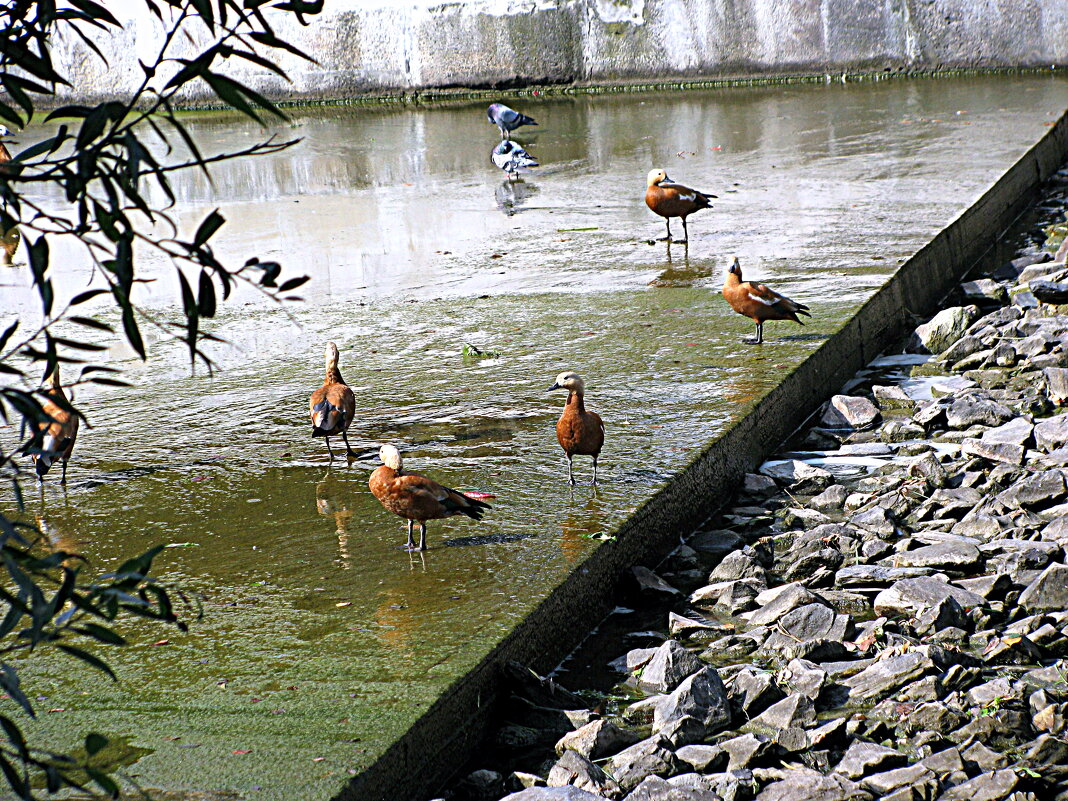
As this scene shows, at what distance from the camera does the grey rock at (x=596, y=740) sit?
3.69 metres

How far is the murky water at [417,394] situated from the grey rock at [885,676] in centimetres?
107

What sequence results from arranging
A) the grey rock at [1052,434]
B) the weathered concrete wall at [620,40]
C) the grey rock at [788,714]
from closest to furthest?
the grey rock at [788,714]
the grey rock at [1052,434]
the weathered concrete wall at [620,40]

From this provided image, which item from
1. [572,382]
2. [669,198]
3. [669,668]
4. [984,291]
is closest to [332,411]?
[572,382]

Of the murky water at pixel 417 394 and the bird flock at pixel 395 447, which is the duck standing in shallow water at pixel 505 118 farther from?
the bird flock at pixel 395 447

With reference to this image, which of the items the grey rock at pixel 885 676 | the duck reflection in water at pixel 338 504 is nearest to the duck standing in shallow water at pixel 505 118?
the duck reflection in water at pixel 338 504

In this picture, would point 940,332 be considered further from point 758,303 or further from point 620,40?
point 620,40

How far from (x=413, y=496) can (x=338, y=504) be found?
0.80 m

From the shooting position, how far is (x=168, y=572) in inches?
179

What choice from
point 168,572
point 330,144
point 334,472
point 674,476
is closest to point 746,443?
point 674,476

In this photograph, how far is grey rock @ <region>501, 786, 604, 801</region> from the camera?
10.8 feet

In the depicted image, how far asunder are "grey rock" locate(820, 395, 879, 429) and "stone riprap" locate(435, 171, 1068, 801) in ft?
0.52

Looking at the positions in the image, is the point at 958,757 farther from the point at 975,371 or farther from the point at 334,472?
the point at 975,371

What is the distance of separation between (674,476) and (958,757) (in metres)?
1.96

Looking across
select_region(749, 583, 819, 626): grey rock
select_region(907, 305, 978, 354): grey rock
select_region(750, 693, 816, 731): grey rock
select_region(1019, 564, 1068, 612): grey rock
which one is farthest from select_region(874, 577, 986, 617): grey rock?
select_region(907, 305, 978, 354): grey rock
